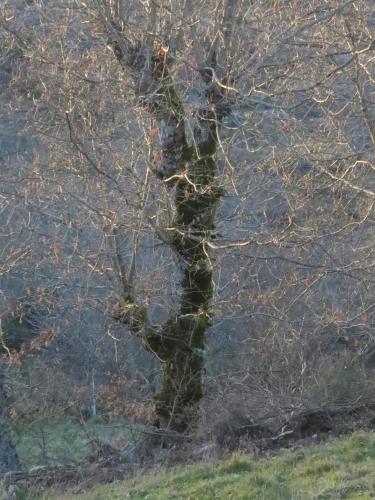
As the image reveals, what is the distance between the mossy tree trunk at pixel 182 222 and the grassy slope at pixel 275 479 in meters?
2.36

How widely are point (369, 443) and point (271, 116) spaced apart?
4118 mm

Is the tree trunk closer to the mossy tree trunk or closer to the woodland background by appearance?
the mossy tree trunk

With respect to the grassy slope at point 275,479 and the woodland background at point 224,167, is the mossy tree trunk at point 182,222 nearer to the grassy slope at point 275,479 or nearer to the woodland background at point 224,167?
the woodland background at point 224,167

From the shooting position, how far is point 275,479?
288 inches

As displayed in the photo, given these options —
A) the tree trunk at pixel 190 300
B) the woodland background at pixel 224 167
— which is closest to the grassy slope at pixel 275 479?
the woodland background at pixel 224 167

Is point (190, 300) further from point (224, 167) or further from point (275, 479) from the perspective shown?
point (275, 479)

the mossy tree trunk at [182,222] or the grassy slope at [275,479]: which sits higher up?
the mossy tree trunk at [182,222]

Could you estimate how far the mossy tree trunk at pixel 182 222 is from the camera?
31.4ft

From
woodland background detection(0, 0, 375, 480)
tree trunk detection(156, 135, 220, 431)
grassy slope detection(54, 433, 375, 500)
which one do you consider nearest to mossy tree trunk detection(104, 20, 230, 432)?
tree trunk detection(156, 135, 220, 431)

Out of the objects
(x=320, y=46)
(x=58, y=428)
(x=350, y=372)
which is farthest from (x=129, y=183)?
(x=58, y=428)

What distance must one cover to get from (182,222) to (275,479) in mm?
3932

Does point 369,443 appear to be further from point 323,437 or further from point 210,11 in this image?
point 210,11

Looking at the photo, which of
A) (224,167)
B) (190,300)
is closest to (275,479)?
(190,300)

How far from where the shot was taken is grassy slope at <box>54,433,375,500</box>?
6.55m
